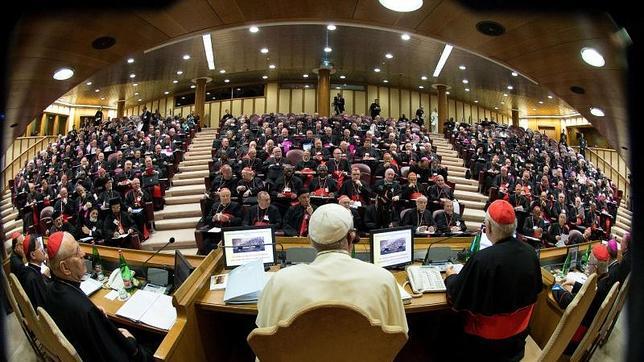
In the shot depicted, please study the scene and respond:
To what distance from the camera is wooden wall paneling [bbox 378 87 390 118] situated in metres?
18.7

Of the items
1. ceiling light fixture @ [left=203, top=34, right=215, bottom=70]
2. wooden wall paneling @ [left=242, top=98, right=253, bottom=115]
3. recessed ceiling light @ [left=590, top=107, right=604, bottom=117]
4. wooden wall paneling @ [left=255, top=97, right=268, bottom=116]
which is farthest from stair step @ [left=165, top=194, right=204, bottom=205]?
wooden wall paneling @ [left=242, top=98, right=253, bottom=115]

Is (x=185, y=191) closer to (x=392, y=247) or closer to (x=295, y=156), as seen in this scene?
(x=295, y=156)

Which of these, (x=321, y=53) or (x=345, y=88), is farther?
(x=345, y=88)

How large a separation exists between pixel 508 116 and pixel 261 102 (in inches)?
630

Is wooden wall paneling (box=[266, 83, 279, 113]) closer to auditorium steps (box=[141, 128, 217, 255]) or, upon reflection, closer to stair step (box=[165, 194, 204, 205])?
auditorium steps (box=[141, 128, 217, 255])

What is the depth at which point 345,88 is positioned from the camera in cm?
1828

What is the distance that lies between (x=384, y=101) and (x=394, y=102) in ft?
2.02

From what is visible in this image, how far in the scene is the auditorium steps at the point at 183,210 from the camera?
571 centimetres

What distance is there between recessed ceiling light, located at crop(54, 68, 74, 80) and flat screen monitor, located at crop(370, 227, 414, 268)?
86.7 inches

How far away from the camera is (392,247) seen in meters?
2.68

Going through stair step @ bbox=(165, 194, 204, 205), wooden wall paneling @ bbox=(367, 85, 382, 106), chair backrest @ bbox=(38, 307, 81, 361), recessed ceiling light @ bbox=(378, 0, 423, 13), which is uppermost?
wooden wall paneling @ bbox=(367, 85, 382, 106)

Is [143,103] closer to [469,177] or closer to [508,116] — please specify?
[469,177]

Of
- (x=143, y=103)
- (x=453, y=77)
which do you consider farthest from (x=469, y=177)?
(x=143, y=103)

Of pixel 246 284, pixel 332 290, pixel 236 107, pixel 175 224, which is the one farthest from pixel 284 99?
pixel 332 290
